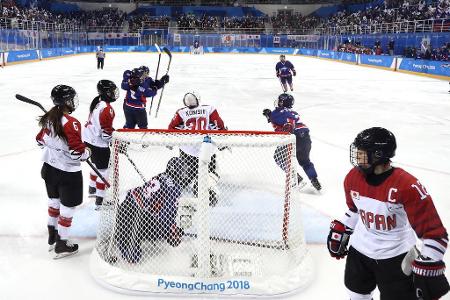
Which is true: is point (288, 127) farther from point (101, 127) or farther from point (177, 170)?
point (101, 127)

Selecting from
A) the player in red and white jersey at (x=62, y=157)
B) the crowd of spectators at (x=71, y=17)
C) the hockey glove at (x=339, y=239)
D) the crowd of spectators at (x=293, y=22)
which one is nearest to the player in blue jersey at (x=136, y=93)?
the player in red and white jersey at (x=62, y=157)

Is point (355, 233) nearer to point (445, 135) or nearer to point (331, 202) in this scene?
point (331, 202)

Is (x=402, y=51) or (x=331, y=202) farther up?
(x=402, y=51)

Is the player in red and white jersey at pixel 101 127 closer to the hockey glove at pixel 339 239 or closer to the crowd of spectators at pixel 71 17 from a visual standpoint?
the hockey glove at pixel 339 239

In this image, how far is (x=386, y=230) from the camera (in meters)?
2.07

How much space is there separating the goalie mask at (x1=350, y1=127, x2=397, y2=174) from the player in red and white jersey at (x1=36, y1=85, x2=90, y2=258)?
77.4 inches

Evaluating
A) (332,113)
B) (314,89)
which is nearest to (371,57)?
(314,89)

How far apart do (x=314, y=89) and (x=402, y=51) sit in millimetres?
11350

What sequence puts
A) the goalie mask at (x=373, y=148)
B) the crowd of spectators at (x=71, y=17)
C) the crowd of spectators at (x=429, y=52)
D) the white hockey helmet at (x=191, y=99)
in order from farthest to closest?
the crowd of spectators at (x=71, y=17) → the crowd of spectators at (x=429, y=52) → the white hockey helmet at (x=191, y=99) → the goalie mask at (x=373, y=148)

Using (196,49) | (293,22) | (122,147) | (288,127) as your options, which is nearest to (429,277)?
(122,147)

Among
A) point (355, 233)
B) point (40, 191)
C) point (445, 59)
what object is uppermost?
point (445, 59)

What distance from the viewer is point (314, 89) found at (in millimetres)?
14648

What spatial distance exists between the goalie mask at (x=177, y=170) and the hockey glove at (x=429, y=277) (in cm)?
181

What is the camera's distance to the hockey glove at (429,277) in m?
1.82
